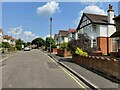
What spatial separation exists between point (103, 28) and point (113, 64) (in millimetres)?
30222

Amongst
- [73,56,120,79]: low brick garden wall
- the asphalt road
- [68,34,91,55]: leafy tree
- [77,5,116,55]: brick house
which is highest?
[77,5,116,55]: brick house

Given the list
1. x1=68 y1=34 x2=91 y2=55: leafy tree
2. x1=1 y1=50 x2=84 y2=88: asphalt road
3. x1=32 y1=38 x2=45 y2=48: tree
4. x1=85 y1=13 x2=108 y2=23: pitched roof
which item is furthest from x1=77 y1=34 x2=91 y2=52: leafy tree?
x1=32 y1=38 x2=45 y2=48: tree

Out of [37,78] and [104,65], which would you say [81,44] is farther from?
[37,78]

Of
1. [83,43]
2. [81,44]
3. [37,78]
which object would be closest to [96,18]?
[83,43]

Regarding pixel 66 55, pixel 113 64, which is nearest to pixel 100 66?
pixel 113 64

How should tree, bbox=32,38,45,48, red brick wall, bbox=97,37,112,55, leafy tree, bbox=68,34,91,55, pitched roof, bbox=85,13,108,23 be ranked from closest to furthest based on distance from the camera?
leafy tree, bbox=68,34,91,55, red brick wall, bbox=97,37,112,55, pitched roof, bbox=85,13,108,23, tree, bbox=32,38,45,48

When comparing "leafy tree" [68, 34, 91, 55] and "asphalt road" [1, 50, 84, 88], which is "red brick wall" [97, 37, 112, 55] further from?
"asphalt road" [1, 50, 84, 88]

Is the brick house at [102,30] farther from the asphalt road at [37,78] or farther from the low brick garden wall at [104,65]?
the asphalt road at [37,78]

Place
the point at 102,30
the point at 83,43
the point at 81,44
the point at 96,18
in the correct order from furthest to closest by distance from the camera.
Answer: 1. the point at 96,18
2. the point at 102,30
3. the point at 83,43
4. the point at 81,44

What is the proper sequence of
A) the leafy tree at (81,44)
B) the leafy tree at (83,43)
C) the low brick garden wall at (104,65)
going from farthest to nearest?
1. the leafy tree at (83,43)
2. the leafy tree at (81,44)
3. the low brick garden wall at (104,65)

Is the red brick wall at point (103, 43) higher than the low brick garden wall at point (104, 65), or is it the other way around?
the red brick wall at point (103, 43)

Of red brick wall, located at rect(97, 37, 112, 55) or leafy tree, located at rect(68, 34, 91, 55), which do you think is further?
red brick wall, located at rect(97, 37, 112, 55)

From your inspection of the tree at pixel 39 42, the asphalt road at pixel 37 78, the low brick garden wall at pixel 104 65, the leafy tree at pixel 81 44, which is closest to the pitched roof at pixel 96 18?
the leafy tree at pixel 81 44

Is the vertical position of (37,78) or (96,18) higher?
(96,18)
